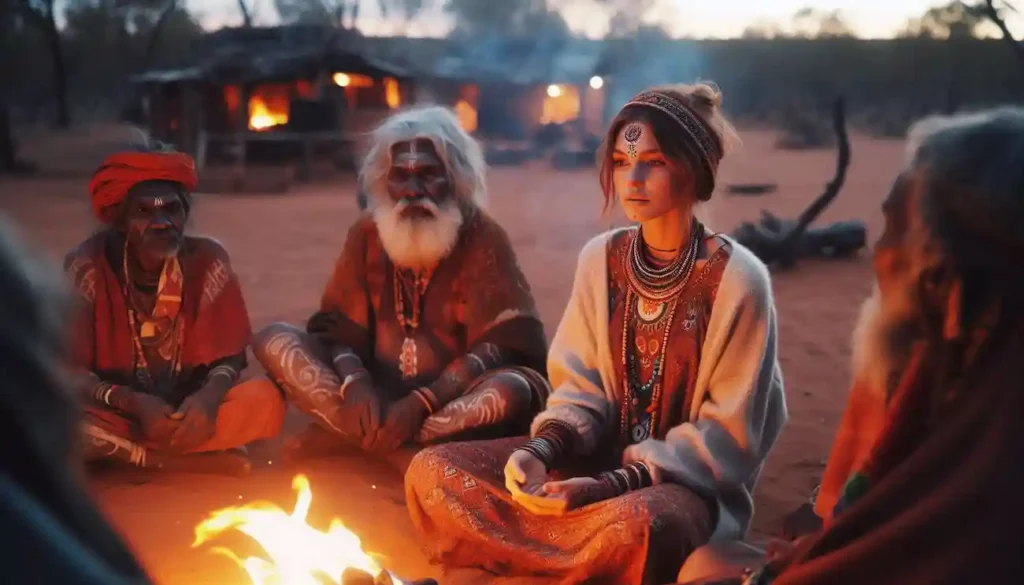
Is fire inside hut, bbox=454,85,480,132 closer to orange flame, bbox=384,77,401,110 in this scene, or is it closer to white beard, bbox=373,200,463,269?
orange flame, bbox=384,77,401,110

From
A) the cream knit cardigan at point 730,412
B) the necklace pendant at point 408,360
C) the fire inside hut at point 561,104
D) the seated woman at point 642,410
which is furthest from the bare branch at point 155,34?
the cream knit cardigan at point 730,412

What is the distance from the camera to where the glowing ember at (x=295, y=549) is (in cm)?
304

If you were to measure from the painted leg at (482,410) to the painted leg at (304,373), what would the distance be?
43 centimetres

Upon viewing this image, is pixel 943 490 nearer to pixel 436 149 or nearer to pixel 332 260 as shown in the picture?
pixel 436 149

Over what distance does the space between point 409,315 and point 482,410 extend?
69 centimetres

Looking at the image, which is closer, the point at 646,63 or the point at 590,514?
the point at 590,514

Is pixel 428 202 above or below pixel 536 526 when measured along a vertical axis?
above

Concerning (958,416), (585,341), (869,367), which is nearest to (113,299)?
(585,341)

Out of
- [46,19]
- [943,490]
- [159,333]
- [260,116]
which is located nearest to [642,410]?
[943,490]

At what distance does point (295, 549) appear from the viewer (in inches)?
125

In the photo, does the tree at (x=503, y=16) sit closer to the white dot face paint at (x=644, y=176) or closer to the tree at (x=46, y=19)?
the tree at (x=46, y=19)

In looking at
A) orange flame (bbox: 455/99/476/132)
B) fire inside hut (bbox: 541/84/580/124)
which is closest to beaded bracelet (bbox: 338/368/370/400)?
orange flame (bbox: 455/99/476/132)

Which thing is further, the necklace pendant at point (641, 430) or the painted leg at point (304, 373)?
the painted leg at point (304, 373)

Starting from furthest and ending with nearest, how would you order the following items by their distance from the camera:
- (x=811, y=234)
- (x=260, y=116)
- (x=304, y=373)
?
(x=260, y=116) → (x=811, y=234) → (x=304, y=373)
